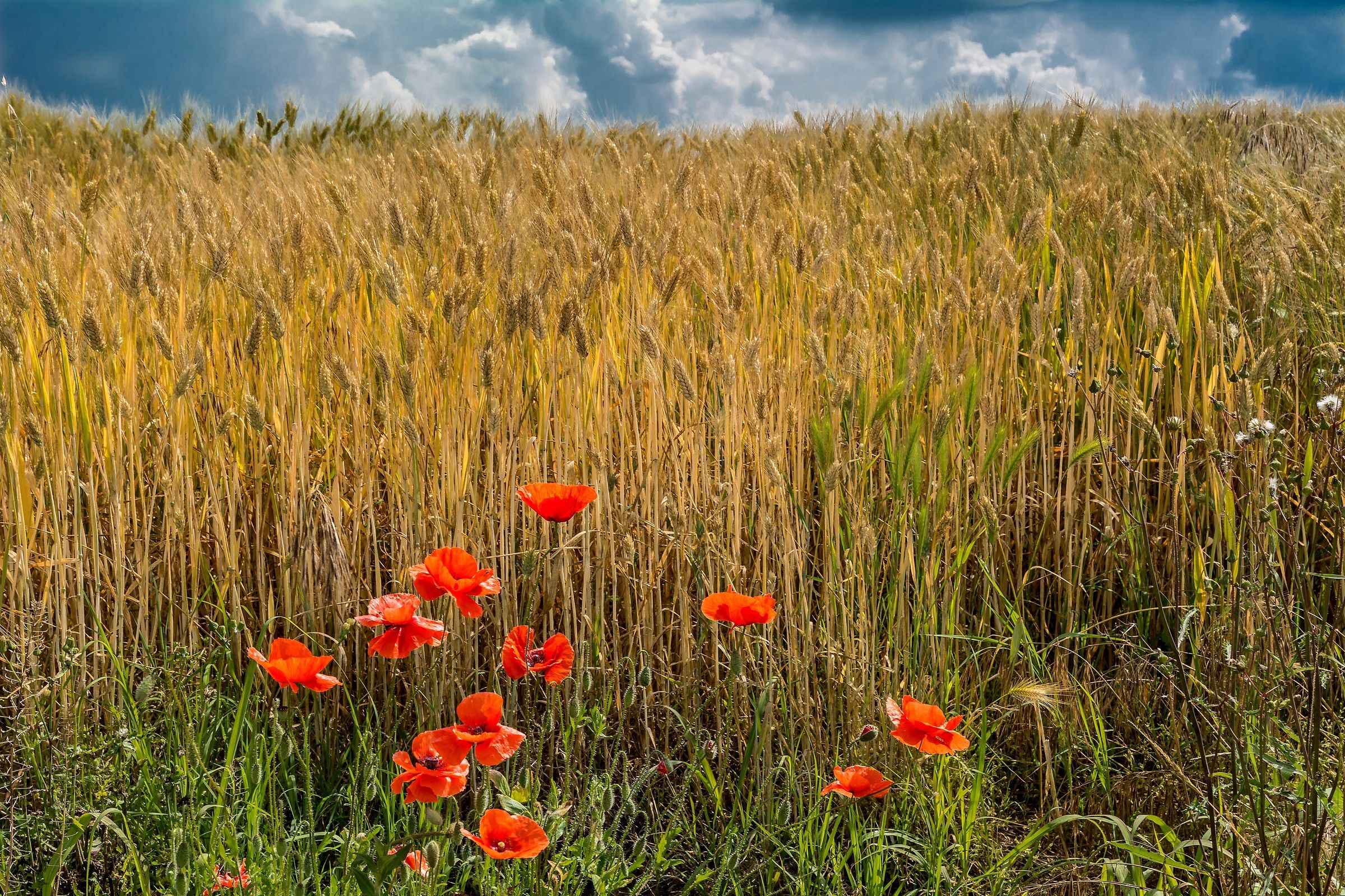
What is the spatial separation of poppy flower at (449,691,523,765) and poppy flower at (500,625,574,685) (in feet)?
0.24

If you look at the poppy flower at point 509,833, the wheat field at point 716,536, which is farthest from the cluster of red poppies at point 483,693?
the wheat field at point 716,536

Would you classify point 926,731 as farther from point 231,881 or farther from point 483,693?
point 231,881

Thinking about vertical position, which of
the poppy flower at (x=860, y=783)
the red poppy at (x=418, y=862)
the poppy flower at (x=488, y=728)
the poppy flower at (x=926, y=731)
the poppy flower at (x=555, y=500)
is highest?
the poppy flower at (x=555, y=500)

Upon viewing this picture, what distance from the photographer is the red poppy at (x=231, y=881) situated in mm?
1052

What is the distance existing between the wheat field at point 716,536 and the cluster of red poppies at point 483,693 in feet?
0.35

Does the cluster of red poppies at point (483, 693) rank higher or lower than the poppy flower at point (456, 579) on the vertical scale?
lower

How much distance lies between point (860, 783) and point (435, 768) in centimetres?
46

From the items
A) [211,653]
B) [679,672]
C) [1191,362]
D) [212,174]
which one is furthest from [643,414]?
[212,174]

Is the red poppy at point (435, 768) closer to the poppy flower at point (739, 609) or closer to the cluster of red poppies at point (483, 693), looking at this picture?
the cluster of red poppies at point (483, 693)

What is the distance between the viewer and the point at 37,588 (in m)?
1.65

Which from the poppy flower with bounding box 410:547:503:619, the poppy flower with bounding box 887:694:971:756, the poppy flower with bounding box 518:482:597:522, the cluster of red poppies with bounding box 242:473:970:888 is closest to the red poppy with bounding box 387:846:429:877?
the cluster of red poppies with bounding box 242:473:970:888

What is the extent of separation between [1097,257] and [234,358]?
6.65 ft

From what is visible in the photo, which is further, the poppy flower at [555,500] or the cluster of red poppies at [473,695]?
the poppy flower at [555,500]

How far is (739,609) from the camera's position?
3.82 feet
